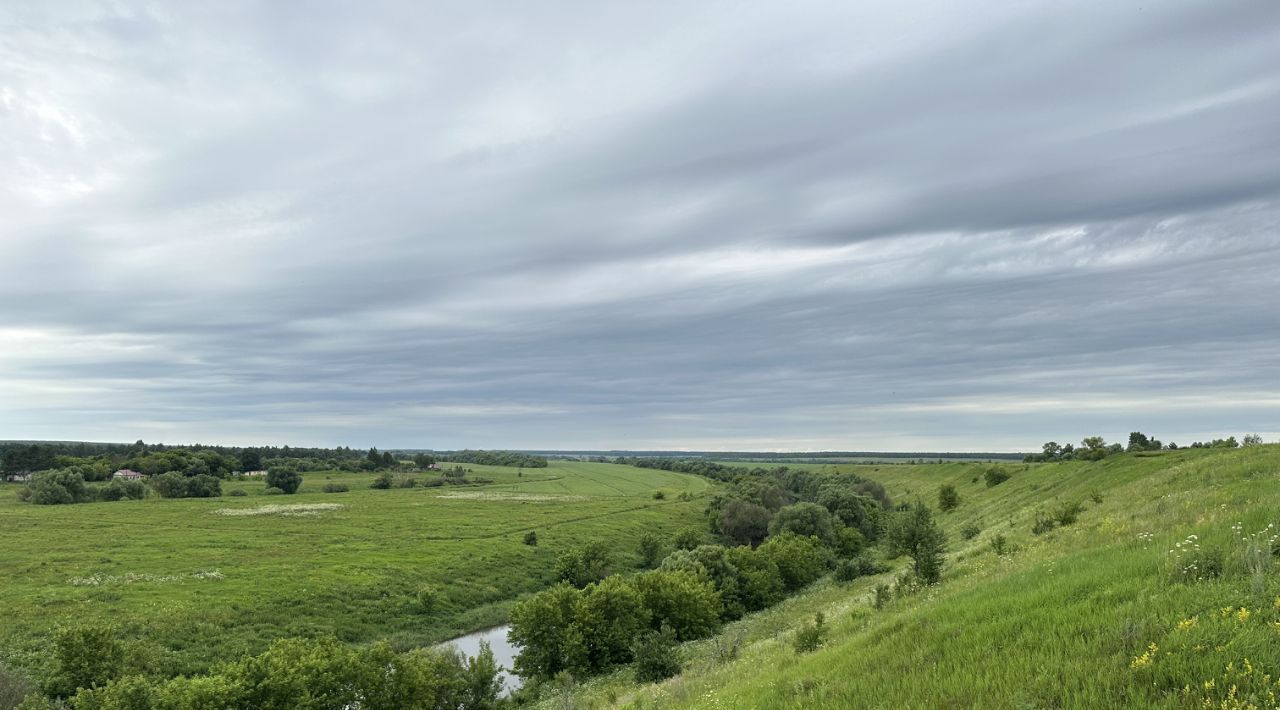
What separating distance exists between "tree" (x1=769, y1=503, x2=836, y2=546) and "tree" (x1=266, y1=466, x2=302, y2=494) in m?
113

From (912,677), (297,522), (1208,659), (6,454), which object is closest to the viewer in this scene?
(1208,659)

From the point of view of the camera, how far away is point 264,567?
204 feet

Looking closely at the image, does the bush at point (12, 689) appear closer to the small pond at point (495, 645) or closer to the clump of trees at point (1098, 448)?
the small pond at point (495, 645)

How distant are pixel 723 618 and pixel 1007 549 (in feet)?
88.2

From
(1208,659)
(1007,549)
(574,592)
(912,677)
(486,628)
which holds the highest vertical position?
(1208,659)

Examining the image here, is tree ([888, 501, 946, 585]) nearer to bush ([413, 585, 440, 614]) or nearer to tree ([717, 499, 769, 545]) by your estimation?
bush ([413, 585, 440, 614])

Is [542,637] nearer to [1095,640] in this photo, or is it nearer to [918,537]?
[918,537]

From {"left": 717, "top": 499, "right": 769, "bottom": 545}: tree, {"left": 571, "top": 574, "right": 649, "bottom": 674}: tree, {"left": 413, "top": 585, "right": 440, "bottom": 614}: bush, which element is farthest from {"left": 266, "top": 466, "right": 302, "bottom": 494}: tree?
{"left": 571, "top": 574, "right": 649, "bottom": 674}: tree

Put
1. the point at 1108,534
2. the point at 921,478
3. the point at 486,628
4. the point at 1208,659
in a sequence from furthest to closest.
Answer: the point at 921,478 → the point at 486,628 → the point at 1108,534 → the point at 1208,659

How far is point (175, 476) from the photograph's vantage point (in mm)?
130000

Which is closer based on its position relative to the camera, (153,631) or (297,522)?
(153,631)

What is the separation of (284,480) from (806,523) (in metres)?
120

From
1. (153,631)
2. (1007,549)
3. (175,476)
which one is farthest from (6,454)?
(1007,549)

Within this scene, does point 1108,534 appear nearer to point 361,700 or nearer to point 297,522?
point 361,700
